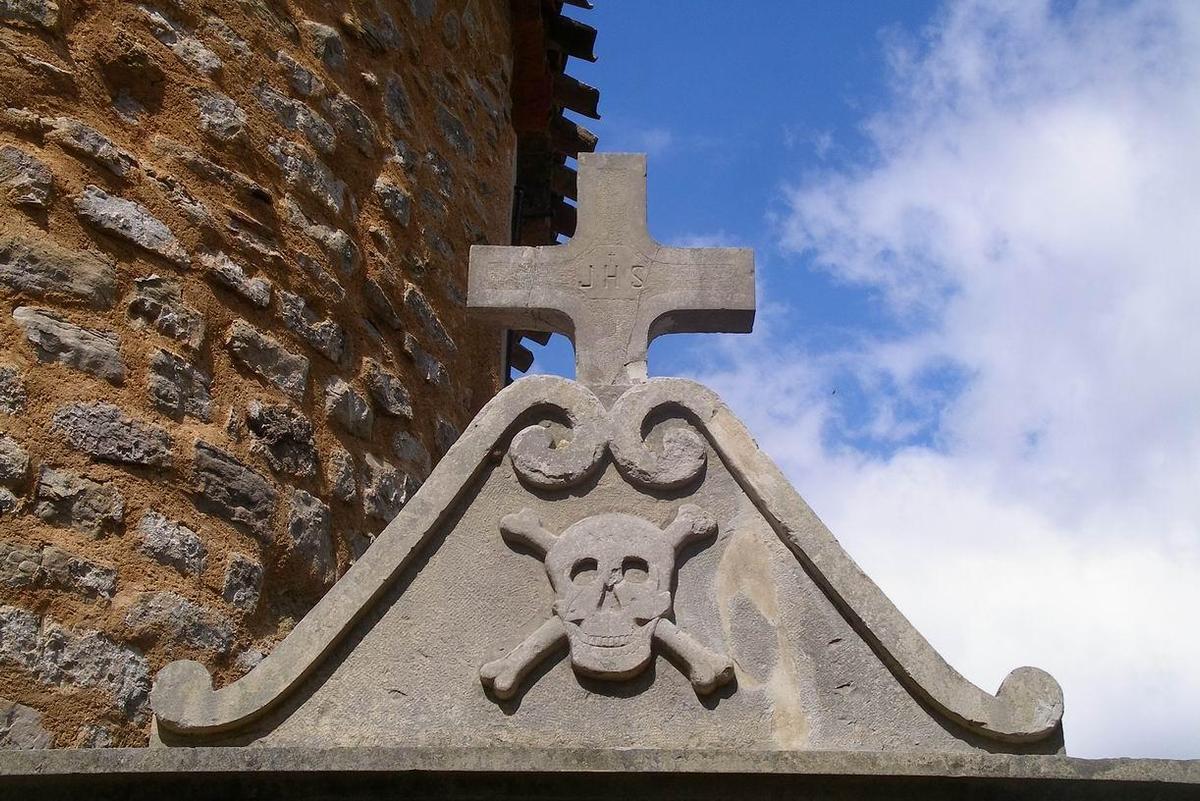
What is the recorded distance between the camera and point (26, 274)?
12.1 feet

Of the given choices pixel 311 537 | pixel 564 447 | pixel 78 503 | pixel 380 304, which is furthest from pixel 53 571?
pixel 380 304

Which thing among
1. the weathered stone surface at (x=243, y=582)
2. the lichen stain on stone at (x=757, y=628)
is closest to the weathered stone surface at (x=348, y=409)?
the weathered stone surface at (x=243, y=582)

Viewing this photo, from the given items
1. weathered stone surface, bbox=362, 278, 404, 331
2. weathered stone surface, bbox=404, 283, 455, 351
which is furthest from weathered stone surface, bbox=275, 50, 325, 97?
weathered stone surface, bbox=404, 283, 455, 351

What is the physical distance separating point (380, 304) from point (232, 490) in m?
1.22

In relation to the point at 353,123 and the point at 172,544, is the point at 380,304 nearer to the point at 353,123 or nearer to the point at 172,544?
the point at 353,123

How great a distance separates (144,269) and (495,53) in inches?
120

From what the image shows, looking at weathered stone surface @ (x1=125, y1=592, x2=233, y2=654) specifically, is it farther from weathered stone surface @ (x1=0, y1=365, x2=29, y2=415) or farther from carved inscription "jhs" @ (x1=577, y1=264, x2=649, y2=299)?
carved inscription "jhs" @ (x1=577, y1=264, x2=649, y2=299)

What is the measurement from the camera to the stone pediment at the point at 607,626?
281 cm

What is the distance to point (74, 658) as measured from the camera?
3.42 m

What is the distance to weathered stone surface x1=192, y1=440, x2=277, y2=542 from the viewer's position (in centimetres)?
392

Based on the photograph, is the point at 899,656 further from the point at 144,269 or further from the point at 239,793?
the point at 144,269

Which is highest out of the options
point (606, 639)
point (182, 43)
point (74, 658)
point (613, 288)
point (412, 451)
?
point (182, 43)

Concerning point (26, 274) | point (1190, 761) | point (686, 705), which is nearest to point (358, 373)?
point (26, 274)

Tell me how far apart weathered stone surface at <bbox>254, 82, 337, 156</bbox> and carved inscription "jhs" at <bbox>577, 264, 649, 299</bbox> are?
1766 millimetres
